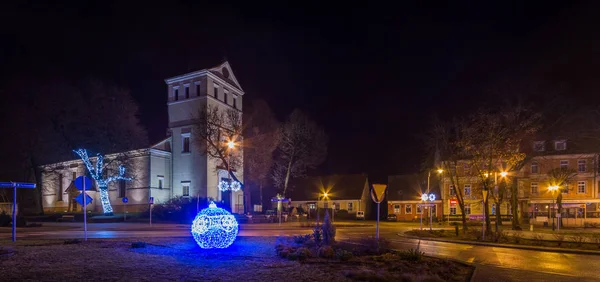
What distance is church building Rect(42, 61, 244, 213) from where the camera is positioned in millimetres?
52719

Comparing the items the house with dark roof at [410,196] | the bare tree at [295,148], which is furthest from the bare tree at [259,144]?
the house with dark roof at [410,196]

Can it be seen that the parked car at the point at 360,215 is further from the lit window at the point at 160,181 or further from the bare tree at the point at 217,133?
the lit window at the point at 160,181

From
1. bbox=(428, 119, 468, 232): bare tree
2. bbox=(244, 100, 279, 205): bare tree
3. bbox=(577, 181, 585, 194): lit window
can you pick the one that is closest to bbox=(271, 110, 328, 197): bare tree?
bbox=(244, 100, 279, 205): bare tree

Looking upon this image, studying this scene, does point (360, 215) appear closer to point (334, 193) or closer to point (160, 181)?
point (334, 193)

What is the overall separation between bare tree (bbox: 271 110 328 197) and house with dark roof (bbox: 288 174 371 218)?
12.7 meters

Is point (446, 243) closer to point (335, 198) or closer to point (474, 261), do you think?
point (474, 261)

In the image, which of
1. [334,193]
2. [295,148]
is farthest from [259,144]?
[334,193]

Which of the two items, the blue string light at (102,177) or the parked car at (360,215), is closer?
the blue string light at (102,177)

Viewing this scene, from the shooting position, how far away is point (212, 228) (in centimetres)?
1440

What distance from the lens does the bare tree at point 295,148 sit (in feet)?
166

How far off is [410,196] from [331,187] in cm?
1356

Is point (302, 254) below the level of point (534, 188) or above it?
above

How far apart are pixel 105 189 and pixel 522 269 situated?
4765 cm

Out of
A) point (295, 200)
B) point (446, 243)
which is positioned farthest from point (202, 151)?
point (446, 243)
